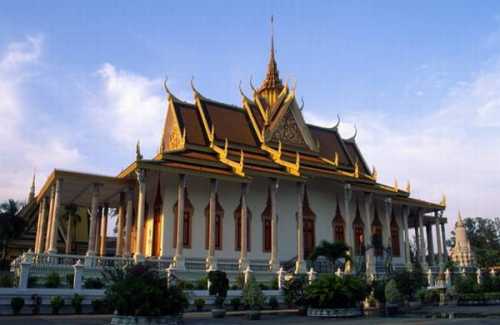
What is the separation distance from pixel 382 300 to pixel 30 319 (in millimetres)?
10513

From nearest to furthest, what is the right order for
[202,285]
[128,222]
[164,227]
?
[202,285]
[164,227]
[128,222]

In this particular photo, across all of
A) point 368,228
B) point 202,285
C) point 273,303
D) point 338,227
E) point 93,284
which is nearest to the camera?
point 93,284

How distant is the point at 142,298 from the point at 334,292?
596 cm

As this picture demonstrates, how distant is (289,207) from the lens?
1014 inches

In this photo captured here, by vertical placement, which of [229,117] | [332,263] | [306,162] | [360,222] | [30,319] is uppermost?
[229,117]

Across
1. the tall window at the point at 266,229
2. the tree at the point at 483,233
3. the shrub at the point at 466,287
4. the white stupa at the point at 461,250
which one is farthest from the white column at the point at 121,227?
the tree at the point at 483,233

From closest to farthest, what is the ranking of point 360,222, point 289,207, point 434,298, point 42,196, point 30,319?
1. point 30,319
2. point 434,298
3. point 42,196
4. point 289,207
5. point 360,222

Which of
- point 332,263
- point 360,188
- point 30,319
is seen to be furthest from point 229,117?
point 30,319

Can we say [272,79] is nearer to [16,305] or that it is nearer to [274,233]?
[274,233]

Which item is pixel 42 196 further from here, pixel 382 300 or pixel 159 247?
pixel 382 300

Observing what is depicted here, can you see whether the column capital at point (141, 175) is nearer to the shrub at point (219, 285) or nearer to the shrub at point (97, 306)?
the shrub at point (97, 306)

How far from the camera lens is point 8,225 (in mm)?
32781

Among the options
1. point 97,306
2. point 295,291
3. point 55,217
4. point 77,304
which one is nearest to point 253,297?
point 295,291

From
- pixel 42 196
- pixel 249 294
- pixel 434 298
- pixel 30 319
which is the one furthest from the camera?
pixel 42 196
